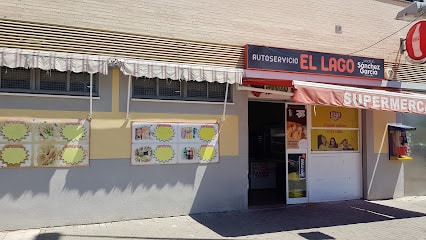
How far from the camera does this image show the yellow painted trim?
777cm

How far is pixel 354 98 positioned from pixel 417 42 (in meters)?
3.58

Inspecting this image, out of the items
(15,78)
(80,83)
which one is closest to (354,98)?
(80,83)

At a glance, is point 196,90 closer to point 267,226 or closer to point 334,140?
point 267,226

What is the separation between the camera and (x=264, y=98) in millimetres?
9492

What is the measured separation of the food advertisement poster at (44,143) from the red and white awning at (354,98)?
4080 millimetres

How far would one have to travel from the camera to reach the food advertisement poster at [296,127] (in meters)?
9.96

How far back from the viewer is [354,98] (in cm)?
767

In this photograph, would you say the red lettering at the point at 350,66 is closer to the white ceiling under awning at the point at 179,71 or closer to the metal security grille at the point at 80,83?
the white ceiling under awning at the point at 179,71

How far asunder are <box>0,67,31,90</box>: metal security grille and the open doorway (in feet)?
19.7

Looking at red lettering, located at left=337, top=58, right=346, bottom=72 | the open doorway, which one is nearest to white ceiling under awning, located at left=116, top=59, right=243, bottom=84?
the open doorway

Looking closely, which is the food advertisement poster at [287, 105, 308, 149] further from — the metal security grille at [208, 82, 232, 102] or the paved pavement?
the metal security grille at [208, 82, 232, 102]

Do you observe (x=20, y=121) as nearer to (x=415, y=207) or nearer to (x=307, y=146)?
(x=307, y=146)

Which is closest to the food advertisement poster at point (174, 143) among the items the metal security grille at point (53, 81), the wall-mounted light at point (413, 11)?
the metal security grille at point (53, 81)

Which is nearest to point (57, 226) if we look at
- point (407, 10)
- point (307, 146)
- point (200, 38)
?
point (200, 38)
